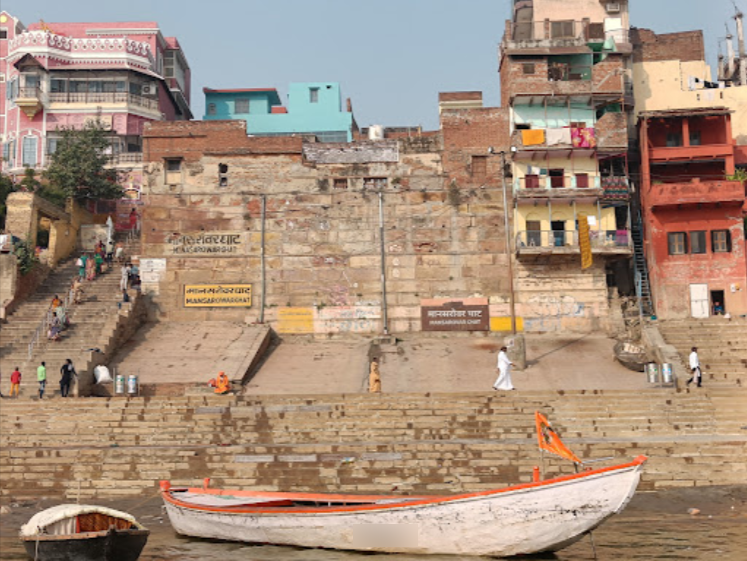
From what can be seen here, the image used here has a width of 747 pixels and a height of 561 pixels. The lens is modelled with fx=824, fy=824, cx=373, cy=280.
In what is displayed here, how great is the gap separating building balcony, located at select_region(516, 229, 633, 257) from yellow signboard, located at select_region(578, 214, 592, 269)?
0.61ft

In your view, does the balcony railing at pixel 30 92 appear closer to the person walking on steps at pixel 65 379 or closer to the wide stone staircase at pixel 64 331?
the wide stone staircase at pixel 64 331

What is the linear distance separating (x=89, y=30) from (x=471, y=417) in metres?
39.9

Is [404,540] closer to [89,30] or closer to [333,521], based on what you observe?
[333,521]

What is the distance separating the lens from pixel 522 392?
2330cm

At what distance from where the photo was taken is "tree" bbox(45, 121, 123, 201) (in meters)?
40.9

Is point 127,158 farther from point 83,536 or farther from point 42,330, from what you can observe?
point 83,536

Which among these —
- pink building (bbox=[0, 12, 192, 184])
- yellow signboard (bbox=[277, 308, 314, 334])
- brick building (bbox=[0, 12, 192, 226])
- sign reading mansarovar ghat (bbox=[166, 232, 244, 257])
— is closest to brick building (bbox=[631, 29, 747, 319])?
yellow signboard (bbox=[277, 308, 314, 334])

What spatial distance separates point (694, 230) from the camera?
112 feet

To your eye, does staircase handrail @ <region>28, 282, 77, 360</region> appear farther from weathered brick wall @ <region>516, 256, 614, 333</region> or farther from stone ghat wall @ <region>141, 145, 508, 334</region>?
weathered brick wall @ <region>516, 256, 614, 333</region>

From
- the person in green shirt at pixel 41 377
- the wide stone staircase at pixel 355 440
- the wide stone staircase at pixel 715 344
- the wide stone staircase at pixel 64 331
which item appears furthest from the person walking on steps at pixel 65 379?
the wide stone staircase at pixel 715 344

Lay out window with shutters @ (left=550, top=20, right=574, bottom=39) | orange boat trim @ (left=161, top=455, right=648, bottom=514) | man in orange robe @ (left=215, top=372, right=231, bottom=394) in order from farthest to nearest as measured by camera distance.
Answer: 1. window with shutters @ (left=550, top=20, right=574, bottom=39)
2. man in orange robe @ (left=215, top=372, right=231, bottom=394)
3. orange boat trim @ (left=161, top=455, right=648, bottom=514)

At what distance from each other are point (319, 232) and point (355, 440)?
48.1 feet

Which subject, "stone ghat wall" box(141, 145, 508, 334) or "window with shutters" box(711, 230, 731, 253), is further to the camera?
"stone ghat wall" box(141, 145, 508, 334)

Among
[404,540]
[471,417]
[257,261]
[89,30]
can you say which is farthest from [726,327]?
[89,30]
